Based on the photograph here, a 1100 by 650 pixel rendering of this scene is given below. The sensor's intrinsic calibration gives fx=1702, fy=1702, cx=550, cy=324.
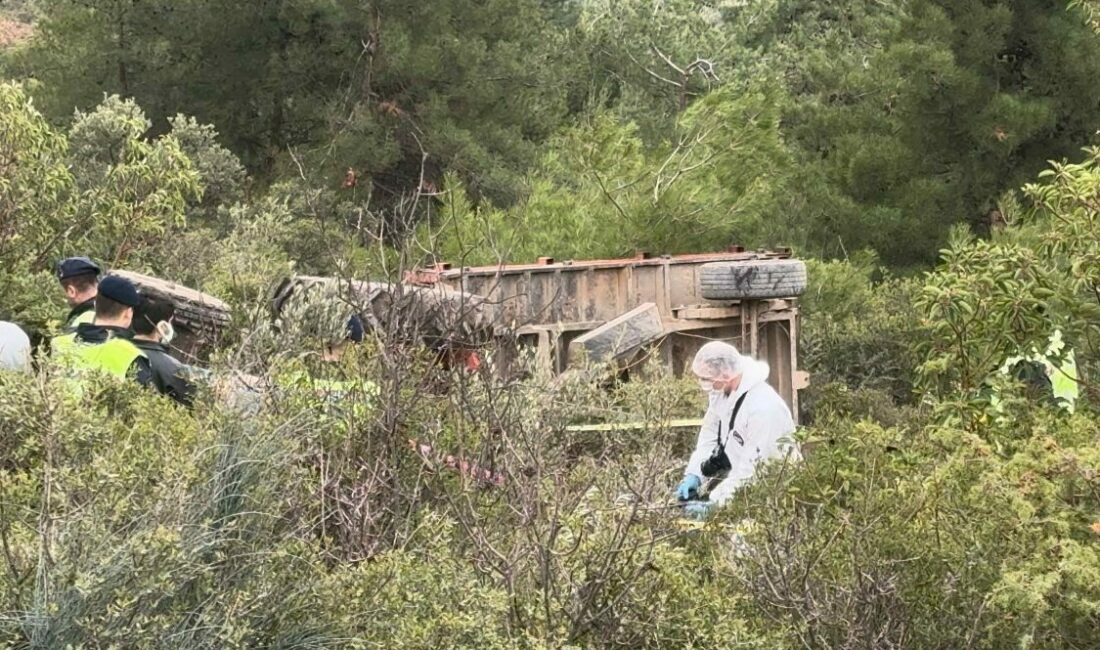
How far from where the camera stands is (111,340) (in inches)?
282

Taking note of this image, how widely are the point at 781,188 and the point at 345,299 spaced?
52.4ft

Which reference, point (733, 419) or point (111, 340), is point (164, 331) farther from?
point (733, 419)

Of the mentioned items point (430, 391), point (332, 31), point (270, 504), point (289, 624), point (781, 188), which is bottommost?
point (289, 624)

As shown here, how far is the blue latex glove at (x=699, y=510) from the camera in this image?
645 centimetres

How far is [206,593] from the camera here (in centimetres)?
488

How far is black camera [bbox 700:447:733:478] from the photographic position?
7719 millimetres

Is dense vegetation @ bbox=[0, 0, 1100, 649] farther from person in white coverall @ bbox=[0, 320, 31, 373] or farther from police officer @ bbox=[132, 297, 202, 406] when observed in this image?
person in white coverall @ bbox=[0, 320, 31, 373]

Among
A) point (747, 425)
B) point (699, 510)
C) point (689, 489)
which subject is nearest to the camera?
point (699, 510)

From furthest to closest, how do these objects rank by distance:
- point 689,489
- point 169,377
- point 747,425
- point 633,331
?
point 633,331 < point 747,425 < point 689,489 < point 169,377

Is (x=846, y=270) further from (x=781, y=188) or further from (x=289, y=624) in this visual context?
(x=289, y=624)

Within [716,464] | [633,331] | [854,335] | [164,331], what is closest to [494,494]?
[716,464]

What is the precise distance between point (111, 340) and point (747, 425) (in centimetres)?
282

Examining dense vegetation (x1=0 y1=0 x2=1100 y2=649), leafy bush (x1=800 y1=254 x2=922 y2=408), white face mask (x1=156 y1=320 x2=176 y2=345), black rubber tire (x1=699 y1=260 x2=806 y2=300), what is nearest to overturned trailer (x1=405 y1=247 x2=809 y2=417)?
black rubber tire (x1=699 y1=260 x2=806 y2=300)

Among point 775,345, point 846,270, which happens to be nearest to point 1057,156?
point 846,270
